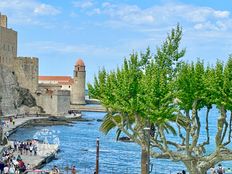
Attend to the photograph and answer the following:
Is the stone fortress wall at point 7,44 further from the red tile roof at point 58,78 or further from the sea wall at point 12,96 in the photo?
the red tile roof at point 58,78

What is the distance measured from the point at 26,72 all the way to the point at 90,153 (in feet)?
139

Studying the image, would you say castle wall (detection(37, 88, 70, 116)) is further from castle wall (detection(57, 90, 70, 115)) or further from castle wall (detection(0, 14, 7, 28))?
castle wall (detection(0, 14, 7, 28))

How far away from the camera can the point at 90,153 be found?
5019 centimetres

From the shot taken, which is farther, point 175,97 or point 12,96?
point 12,96

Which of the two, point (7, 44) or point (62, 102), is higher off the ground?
point (7, 44)

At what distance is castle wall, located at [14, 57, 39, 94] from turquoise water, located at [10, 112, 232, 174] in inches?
574

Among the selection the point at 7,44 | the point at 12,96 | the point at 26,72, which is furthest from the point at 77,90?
the point at 12,96

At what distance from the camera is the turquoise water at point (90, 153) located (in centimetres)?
4071

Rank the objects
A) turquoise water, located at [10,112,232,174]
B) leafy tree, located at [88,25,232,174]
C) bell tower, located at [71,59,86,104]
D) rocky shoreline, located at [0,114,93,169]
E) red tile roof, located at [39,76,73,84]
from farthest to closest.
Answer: red tile roof, located at [39,76,73,84], bell tower, located at [71,59,86,104], turquoise water, located at [10,112,232,174], rocky shoreline, located at [0,114,93,169], leafy tree, located at [88,25,232,174]

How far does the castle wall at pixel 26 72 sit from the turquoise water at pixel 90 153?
47.8 ft

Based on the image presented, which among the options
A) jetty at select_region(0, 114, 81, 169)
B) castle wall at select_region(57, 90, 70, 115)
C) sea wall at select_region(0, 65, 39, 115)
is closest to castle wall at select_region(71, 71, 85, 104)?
castle wall at select_region(57, 90, 70, 115)

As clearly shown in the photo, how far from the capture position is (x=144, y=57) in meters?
25.4

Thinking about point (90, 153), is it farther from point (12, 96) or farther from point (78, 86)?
point (78, 86)

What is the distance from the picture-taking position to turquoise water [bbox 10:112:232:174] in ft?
134
